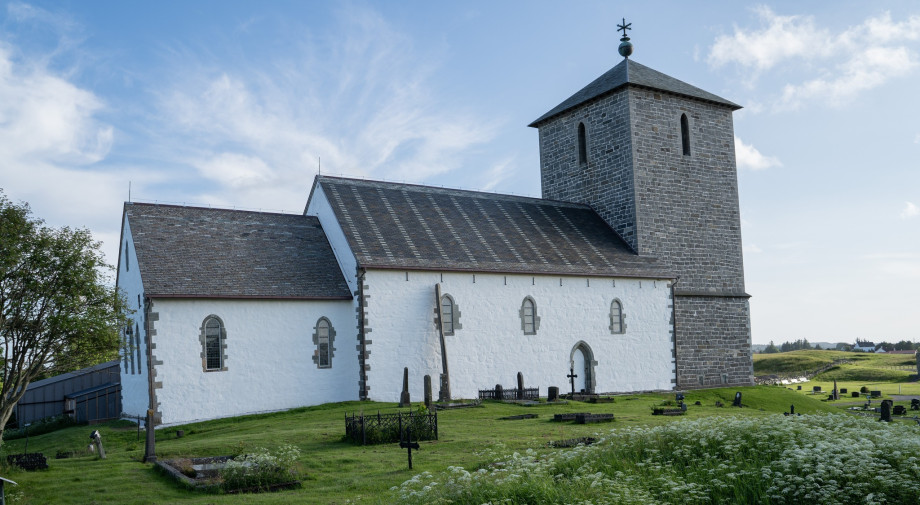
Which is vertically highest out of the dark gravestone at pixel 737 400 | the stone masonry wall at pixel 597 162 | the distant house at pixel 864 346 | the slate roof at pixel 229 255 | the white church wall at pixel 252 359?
the stone masonry wall at pixel 597 162

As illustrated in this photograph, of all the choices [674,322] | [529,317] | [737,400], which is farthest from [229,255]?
[737,400]

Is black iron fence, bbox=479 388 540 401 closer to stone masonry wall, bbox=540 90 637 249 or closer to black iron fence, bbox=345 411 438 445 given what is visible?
black iron fence, bbox=345 411 438 445

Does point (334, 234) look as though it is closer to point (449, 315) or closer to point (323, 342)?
point (323, 342)

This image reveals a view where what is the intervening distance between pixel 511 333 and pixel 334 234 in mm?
8235

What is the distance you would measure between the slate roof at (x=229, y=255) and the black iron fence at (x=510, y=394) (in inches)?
251

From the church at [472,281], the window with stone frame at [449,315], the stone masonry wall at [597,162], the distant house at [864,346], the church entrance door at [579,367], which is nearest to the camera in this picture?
the church at [472,281]

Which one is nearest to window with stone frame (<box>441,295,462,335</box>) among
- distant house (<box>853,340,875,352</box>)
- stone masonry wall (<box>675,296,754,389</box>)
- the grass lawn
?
the grass lawn

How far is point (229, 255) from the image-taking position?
29.0 meters

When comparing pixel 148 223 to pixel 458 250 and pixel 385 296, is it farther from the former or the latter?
pixel 458 250

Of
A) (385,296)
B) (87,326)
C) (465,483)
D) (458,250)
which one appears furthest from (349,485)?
(458,250)

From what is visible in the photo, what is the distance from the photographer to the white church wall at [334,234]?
2938 centimetres

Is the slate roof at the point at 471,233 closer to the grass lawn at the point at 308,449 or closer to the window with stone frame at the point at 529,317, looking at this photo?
the window with stone frame at the point at 529,317

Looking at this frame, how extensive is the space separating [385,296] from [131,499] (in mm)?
15746

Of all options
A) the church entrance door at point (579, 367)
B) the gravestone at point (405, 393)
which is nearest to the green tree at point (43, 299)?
the gravestone at point (405, 393)
